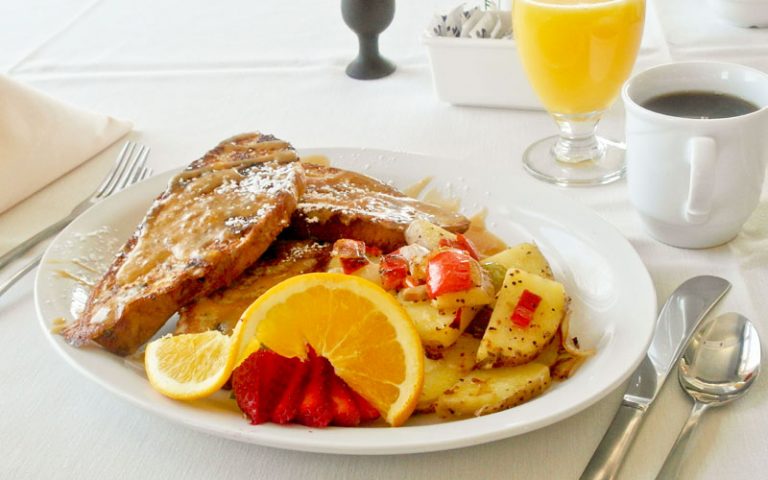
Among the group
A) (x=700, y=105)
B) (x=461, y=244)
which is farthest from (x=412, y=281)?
(x=700, y=105)

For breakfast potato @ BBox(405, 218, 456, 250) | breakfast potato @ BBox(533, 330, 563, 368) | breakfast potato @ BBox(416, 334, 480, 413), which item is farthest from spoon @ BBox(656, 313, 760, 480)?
breakfast potato @ BBox(405, 218, 456, 250)

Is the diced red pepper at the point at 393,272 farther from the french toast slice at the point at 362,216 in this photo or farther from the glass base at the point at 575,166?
the glass base at the point at 575,166

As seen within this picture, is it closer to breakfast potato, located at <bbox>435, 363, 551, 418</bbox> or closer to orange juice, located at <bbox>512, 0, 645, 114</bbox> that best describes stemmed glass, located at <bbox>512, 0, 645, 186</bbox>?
orange juice, located at <bbox>512, 0, 645, 114</bbox>

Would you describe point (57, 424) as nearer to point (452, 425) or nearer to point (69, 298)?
point (69, 298)

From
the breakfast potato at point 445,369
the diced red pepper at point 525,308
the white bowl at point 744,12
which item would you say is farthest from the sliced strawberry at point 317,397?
the white bowl at point 744,12

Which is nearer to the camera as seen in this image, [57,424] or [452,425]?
[452,425]

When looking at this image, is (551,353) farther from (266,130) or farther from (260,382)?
(266,130)

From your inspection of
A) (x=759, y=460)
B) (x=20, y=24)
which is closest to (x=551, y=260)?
(x=759, y=460)
